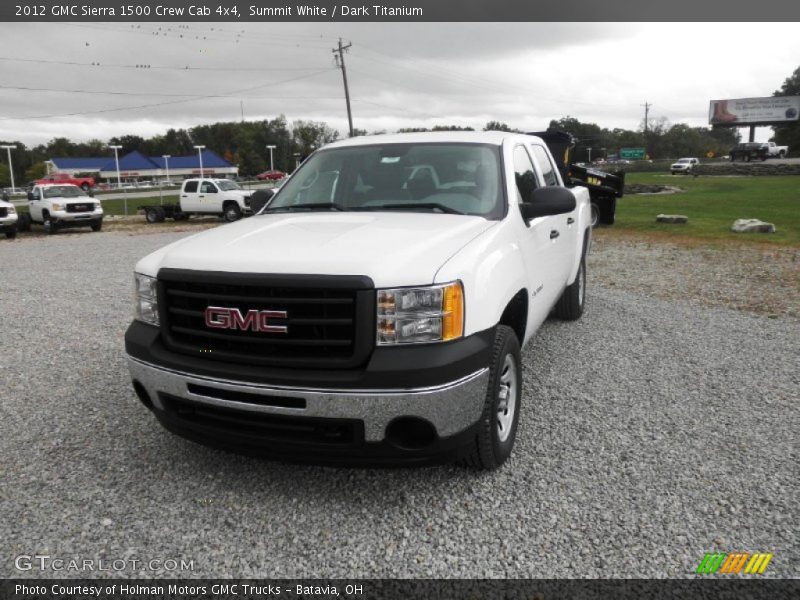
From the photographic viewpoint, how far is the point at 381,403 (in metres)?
2.70

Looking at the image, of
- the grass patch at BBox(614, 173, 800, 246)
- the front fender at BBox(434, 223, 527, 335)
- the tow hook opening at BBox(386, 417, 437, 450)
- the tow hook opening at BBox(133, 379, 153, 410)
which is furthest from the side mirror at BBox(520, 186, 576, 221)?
the grass patch at BBox(614, 173, 800, 246)

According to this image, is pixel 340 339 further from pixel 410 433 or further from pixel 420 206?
pixel 420 206

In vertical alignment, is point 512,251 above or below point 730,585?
above

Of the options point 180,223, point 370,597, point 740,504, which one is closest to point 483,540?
point 370,597

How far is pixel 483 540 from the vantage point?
9.20 feet

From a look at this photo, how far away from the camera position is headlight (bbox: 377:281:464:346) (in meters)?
2.73

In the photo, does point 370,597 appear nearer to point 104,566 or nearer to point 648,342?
point 104,566

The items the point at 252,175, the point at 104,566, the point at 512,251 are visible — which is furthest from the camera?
the point at 252,175

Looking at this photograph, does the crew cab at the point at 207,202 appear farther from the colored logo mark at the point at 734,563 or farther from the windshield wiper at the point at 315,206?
the colored logo mark at the point at 734,563

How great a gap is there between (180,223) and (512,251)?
80.8 feet

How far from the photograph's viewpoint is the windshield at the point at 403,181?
153 inches

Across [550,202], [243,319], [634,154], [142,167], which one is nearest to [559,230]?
[550,202]

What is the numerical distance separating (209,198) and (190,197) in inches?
42.4

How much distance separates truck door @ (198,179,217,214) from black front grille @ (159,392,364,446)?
76.7 feet
